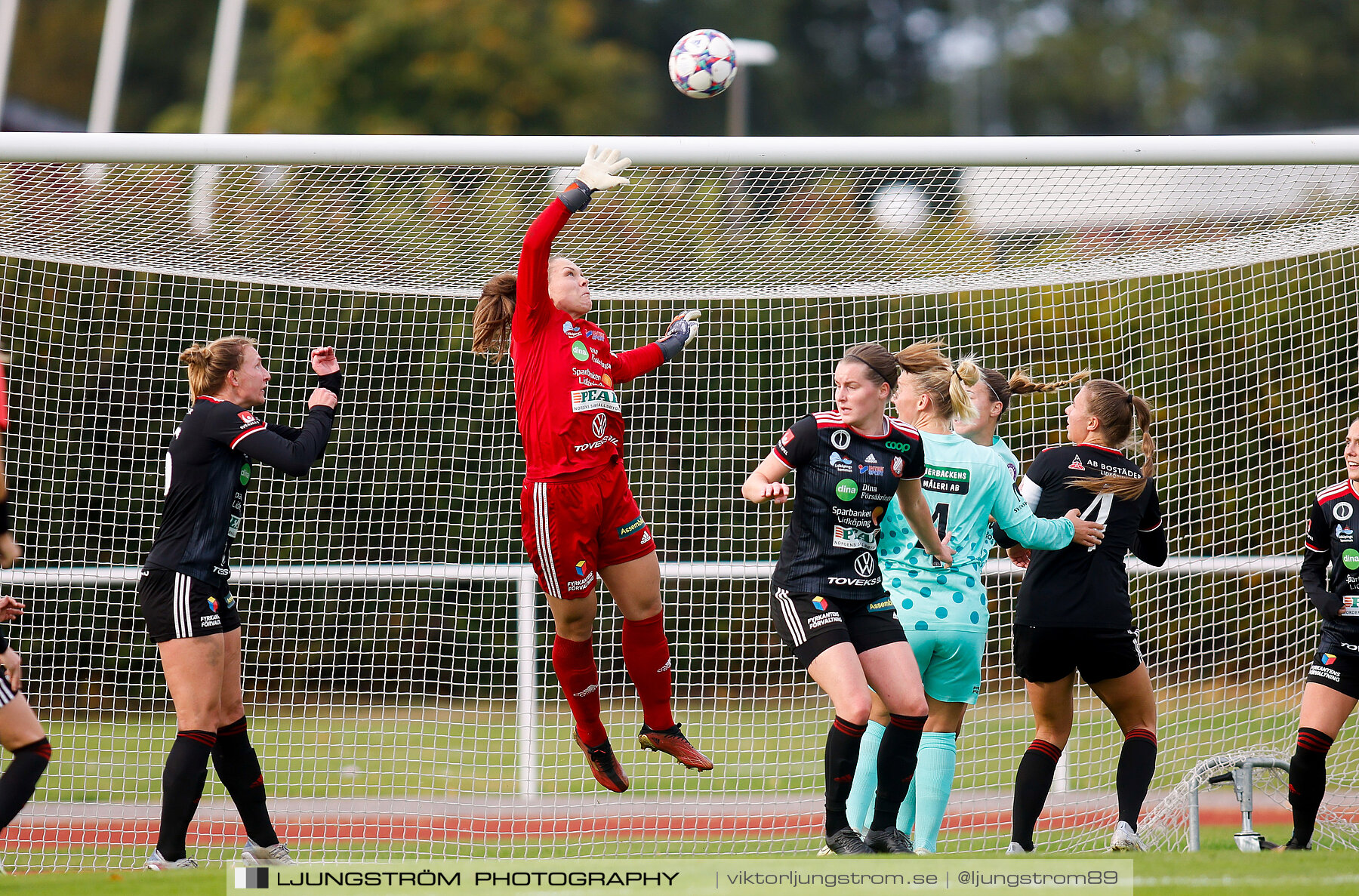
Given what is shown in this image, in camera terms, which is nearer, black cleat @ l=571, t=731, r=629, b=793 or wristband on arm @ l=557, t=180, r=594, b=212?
wristband on arm @ l=557, t=180, r=594, b=212

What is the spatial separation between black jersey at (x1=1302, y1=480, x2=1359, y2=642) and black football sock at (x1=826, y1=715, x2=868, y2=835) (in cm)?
240

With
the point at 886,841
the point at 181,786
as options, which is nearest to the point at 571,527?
the point at 886,841

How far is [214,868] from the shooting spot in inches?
223

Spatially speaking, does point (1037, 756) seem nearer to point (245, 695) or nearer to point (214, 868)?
point (214, 868)

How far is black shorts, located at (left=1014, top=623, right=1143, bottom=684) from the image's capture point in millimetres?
5504

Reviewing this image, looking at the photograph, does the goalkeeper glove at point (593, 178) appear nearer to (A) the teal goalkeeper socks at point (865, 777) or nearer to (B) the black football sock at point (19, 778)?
(A) the teal goalkeeper socks at point (865, 777)

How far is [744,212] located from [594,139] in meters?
1.29

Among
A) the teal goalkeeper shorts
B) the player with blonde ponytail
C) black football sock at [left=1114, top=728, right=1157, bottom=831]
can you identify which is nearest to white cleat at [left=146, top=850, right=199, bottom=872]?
the player with blonde ponytail

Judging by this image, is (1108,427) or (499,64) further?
(499,64)

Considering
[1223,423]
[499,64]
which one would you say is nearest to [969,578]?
[1223,423]

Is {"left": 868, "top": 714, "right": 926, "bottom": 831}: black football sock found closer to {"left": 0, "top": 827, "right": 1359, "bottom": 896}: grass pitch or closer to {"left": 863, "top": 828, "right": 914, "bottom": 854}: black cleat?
{"left": 863, "top": 828, "right": 914, "bottom": 854}: black cleat

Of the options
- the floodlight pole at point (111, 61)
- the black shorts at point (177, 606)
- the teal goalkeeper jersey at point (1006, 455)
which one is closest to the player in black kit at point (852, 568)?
the teal goalkeeper jersey at point (1006, 455)

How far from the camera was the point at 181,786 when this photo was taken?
5312mm

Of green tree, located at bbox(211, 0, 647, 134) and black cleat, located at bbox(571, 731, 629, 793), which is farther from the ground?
green tree, located at bbox(211, 0, 647, 134)
